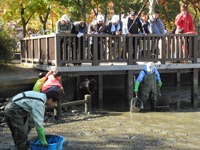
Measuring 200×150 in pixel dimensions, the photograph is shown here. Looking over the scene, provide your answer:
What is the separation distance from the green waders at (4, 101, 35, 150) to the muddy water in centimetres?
161

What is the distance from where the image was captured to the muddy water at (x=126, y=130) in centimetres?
771

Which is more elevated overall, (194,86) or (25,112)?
(25,112)

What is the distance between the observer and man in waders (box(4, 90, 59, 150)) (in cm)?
545

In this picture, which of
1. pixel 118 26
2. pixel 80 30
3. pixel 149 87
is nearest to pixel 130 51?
pixel 118 26

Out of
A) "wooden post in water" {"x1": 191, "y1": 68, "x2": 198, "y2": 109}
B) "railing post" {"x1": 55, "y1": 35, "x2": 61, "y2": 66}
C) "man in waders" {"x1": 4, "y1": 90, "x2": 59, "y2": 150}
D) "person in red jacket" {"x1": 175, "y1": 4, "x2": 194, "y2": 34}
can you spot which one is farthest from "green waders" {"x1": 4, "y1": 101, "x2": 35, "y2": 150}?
"person in red jacket" {"x1": 175, "y1": 4, "x2": 194, "y2": 34}

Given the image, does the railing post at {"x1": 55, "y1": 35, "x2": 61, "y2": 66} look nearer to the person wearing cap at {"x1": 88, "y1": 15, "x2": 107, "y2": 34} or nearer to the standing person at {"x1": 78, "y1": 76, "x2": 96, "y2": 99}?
the person wearing cap at {"x1": 88, "y1": 15, "x2": 107, "y2": 34}

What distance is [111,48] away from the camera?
1196 centimetres

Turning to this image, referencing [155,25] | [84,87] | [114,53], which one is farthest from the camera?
[84,87]

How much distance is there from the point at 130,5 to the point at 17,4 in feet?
32.0

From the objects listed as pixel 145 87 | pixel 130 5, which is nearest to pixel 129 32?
pixel 145 87

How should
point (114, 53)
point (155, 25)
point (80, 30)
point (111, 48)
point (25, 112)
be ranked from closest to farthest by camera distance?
point (25, 112) → point (80, 30) → point (111, 48) → point (114, 53) → point (155, 25)

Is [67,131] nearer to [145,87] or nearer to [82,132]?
[82,132]

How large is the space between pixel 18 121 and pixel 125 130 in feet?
13.3

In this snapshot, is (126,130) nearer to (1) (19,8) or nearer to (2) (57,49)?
(2) (57,49)
